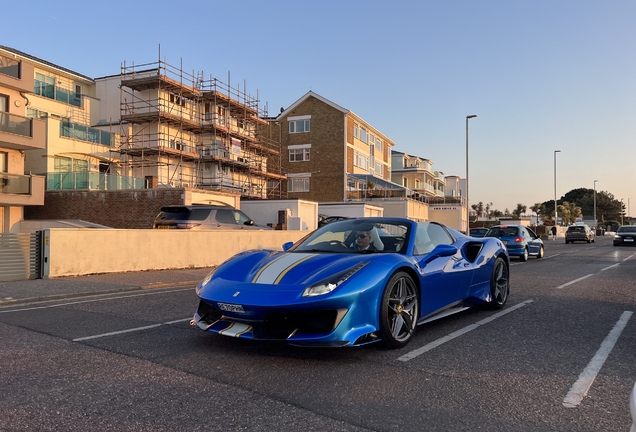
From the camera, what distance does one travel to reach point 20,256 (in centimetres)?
1132

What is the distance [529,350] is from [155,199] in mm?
→ 21411

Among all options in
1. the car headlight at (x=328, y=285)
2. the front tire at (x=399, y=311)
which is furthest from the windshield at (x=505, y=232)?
the car headlight at (x=328, y=285)

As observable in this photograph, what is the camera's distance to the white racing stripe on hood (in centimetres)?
457

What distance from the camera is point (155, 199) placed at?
77.6 feet

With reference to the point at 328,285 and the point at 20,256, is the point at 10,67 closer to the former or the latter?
the point at 20,256

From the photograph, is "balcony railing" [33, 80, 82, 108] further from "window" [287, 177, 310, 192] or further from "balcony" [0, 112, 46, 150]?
"window" [287, 177, 310, 192]

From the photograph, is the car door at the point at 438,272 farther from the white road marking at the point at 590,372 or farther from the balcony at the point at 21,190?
the balcony at the point at 21,190

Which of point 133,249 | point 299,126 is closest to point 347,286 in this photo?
point 133,249

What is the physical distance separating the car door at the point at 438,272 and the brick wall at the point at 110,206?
747 inches

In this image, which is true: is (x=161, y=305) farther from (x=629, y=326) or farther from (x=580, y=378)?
(x=629, y=326)

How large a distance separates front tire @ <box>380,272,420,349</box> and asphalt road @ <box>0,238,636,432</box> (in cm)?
16

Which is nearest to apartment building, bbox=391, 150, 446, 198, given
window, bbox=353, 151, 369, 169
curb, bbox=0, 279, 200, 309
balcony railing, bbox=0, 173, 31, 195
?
window, bbox=353, 151, 369, 169

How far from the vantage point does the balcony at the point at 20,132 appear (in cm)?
2331

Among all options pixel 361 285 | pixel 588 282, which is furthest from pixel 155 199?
pixel 361 285
